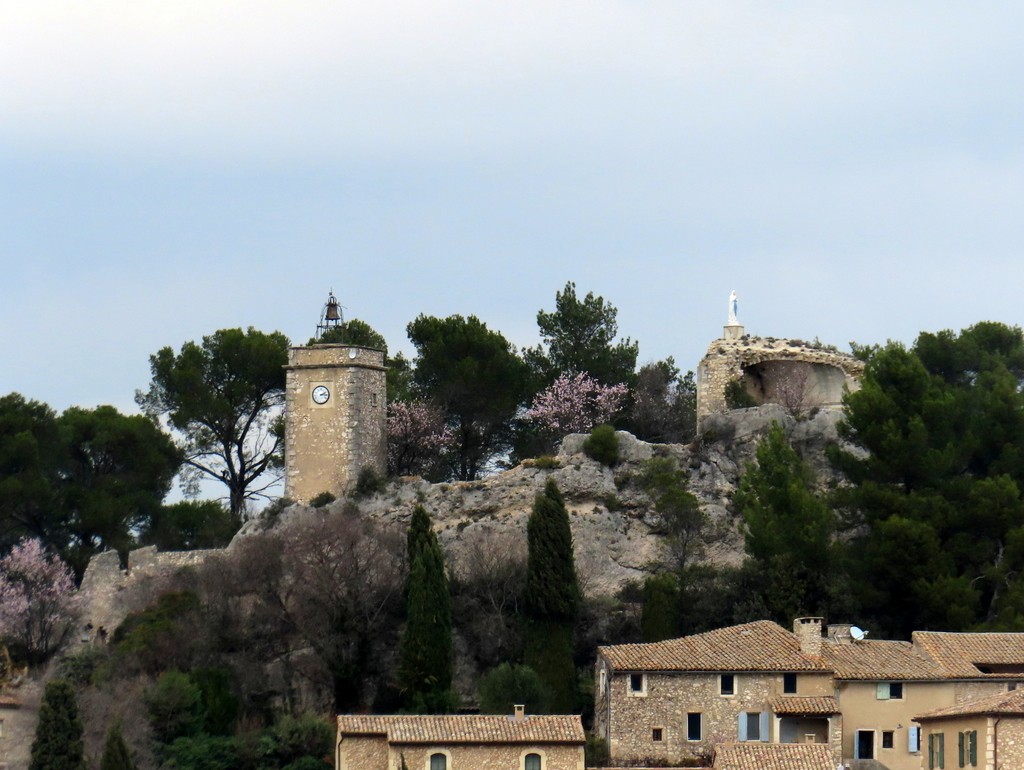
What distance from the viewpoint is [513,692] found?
56938 mm

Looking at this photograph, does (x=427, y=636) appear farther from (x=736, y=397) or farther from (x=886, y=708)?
(x=736, y=397)

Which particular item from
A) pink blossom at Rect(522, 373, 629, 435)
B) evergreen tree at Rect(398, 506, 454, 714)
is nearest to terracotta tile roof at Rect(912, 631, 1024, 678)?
evergreen tree at Rect(398, 506, 454, 714)

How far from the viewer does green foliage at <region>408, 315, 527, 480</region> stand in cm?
7350

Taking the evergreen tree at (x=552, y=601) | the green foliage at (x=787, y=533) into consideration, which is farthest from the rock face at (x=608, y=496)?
the evergreen tree at (x=552, y=601)

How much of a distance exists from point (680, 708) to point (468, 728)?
5.24 metres

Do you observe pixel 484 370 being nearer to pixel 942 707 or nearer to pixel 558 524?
pixel 558 524

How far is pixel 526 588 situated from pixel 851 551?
828 centimetres

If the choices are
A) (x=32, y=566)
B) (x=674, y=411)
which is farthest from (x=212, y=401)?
(x=674, y=411)

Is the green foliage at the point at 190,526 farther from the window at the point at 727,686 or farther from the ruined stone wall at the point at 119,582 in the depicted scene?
the window at the point at 727,686

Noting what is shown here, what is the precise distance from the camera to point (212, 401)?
75.1 meters

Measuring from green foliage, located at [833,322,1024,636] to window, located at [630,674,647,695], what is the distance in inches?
303

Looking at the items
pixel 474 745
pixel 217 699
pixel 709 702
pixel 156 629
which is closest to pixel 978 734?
pixel 709 702

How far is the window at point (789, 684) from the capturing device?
5550 cm

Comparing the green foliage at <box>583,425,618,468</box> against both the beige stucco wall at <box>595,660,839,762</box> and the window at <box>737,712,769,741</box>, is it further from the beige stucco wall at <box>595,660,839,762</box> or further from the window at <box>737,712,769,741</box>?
the window at <box>737,712,769,741</box>
